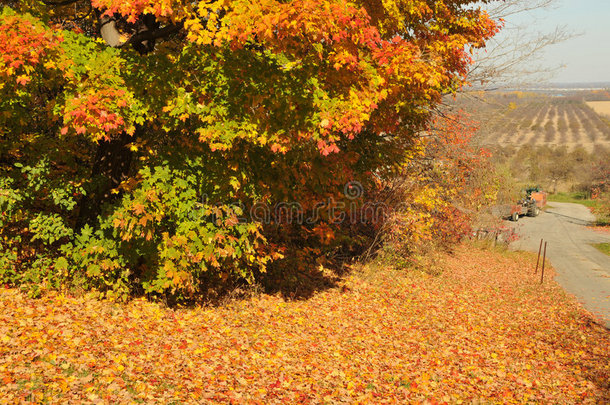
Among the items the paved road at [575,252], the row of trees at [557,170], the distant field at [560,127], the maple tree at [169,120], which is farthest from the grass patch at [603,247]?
the distant field at [560,127]

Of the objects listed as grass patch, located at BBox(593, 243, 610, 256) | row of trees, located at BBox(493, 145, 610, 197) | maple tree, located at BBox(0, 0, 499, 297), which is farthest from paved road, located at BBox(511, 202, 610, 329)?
row of trees, located at BBox(493, 145, 610, 197)

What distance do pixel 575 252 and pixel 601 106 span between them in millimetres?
189722

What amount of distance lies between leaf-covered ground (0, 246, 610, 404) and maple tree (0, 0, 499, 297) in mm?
888

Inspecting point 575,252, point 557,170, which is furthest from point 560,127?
point 575,252

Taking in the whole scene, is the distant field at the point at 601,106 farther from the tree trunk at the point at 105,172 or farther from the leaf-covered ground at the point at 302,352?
the tree trunk at the point at 105,172

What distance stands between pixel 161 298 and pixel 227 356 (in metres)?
2.10

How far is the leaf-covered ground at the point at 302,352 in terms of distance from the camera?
5.75 metres

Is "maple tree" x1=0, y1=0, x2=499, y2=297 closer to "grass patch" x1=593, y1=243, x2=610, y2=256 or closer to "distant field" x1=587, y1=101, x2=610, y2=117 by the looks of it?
"grass patch" x1=593, y1=243, x2=610, y2=256

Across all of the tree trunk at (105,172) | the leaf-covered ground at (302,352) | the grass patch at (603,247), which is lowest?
the grass patch at (603,247)

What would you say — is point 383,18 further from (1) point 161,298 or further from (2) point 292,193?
(1) point 161,298

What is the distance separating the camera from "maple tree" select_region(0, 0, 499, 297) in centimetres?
648

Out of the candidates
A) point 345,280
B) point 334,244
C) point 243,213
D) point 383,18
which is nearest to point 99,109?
point 243,213

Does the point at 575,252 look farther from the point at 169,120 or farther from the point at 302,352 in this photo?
the point at 169,120

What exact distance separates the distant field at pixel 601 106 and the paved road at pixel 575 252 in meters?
143
